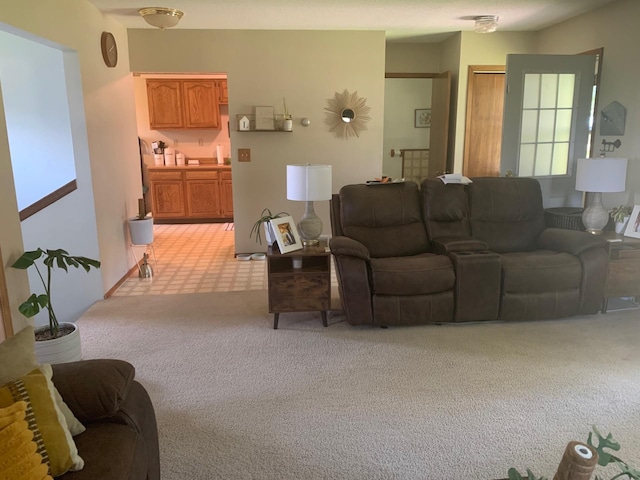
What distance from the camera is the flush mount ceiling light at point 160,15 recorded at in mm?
4133

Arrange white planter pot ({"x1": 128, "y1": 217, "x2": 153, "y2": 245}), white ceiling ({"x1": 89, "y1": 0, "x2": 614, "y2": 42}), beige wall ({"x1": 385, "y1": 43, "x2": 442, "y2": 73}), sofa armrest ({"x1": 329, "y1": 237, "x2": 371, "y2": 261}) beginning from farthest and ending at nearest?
1. beige wall ({"x1": 385, "y1": 43, "x2": 442, "y2": 73})
2. white planter pot ({"x1": 128, "y1": 217, "x2": 153, "y2": 245})
3. white ceiling ({"x1": 89, "y1": 0, "x2": 614, "y2": 42})
4. sofa armrest ({"x1": 329, "y1": 237, "x2": 371, "y2": 261})

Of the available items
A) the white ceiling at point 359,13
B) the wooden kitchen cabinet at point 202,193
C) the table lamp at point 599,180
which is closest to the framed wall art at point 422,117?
the white ceiling at point 359,13

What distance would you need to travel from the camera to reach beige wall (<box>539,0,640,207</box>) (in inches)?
157

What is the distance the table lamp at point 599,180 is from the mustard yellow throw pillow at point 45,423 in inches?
A: 152

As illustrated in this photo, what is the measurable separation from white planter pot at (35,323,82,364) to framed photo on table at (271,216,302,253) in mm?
1407

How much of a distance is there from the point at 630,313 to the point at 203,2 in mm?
4255

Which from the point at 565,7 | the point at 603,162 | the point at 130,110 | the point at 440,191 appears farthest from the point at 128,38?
the point at 603,162

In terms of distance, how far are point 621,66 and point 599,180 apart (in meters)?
1.15

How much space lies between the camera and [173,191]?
7.47 m

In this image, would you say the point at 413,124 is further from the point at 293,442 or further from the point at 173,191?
the point at 293,442

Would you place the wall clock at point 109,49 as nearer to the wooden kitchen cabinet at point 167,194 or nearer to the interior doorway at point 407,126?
the wooden kitchen cabinet at point 167,194

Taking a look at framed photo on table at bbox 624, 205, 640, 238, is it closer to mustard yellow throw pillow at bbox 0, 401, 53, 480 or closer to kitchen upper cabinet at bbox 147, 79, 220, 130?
mustard yellow throw pillow at bbox 0, 401, 53, 480

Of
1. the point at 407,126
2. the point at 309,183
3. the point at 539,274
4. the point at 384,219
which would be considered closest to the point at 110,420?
the point at 309,183

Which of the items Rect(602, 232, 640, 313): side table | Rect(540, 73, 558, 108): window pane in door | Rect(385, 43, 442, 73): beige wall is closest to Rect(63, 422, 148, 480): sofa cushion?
Rect(602, 232, 640, 313): side table
